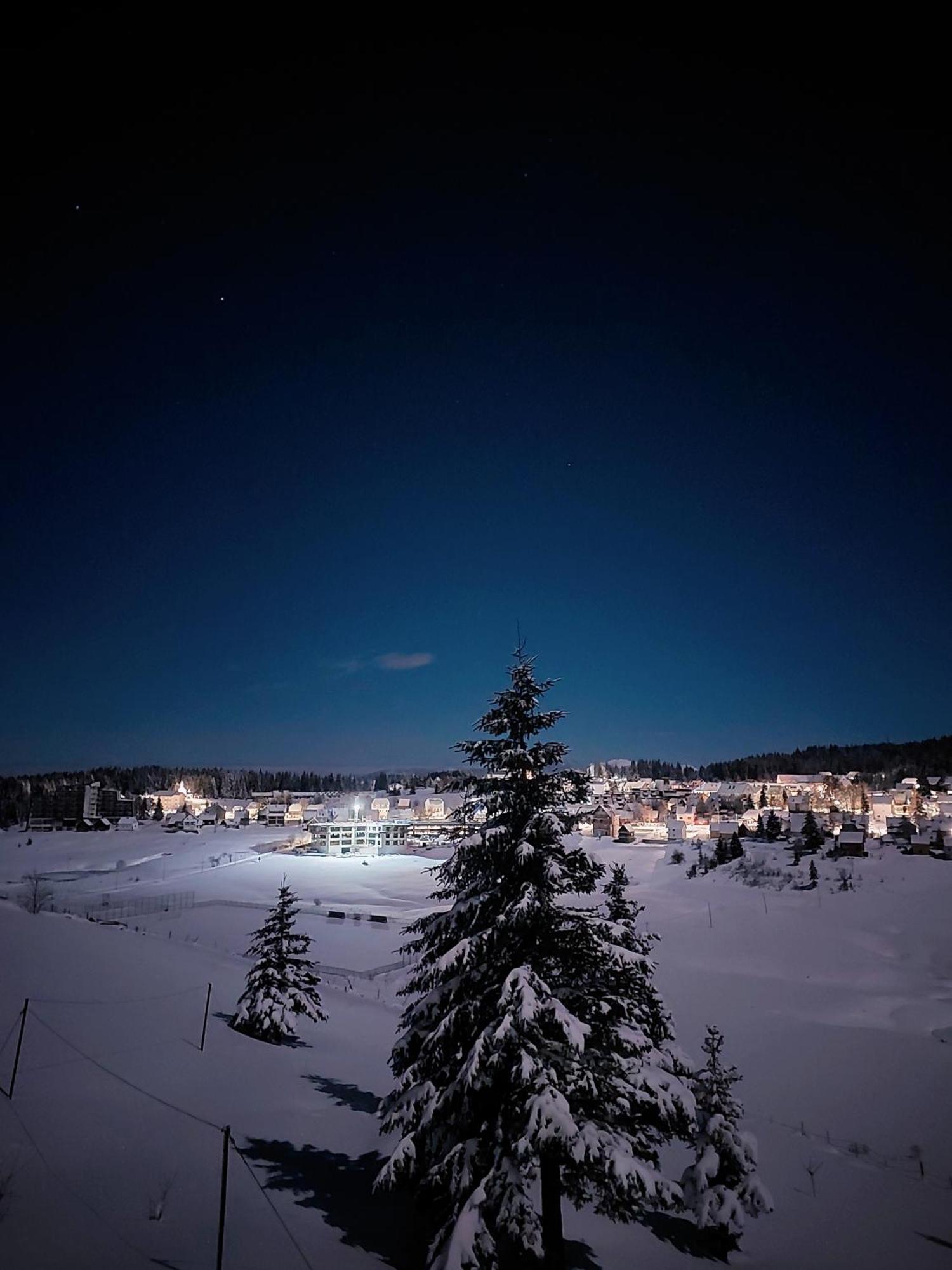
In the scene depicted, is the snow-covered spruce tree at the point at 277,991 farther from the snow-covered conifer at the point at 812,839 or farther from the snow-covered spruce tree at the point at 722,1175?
the snow-covered conifer at the point at 812,839

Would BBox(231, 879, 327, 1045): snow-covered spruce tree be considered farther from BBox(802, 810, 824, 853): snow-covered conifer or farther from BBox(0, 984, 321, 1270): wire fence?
BBox(802, 810, 824, 853): snow-covered conifer

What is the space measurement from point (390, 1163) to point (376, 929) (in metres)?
48.4

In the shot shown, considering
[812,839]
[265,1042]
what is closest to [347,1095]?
[265,1042]

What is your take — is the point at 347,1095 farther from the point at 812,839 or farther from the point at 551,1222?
the point at 812,839

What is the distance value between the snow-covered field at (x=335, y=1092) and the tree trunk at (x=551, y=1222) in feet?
9.61

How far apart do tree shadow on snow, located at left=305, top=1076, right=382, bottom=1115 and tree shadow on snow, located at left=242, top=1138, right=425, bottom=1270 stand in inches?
129

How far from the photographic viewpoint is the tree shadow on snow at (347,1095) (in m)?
17.9

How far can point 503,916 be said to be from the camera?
30.3 ft

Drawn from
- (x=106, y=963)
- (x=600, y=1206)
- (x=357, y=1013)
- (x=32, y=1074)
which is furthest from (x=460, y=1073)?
(x=106, y=963)

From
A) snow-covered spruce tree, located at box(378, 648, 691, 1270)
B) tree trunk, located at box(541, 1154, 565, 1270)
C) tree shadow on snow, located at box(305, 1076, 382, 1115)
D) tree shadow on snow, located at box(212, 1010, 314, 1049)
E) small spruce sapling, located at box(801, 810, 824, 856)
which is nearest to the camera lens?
snow-covered spruce tree, located at box(378, 648, 691, 1270)

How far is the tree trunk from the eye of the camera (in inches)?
363

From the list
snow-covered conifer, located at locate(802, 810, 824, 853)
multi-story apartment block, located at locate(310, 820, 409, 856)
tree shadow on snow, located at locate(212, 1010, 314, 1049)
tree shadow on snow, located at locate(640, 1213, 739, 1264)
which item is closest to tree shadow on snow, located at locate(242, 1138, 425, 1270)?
tree shadow on snow, located at locate(640, 1213, 739, 1264)

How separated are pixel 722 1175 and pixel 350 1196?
7593 millimetres

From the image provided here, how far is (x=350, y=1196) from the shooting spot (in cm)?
1254
